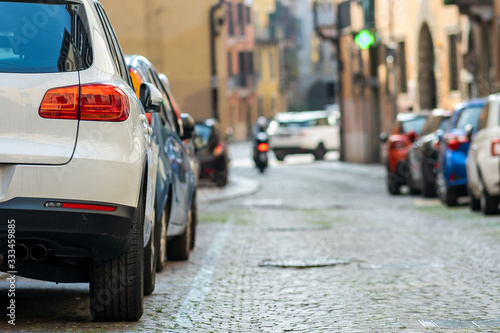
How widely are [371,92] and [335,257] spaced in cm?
3346

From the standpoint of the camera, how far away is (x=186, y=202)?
10859mm

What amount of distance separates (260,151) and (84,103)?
3200 centimetres

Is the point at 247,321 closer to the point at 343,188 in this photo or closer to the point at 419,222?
the point at 419,222

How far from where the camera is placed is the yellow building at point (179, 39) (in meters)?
37.5

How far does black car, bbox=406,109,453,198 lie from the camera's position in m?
21.3

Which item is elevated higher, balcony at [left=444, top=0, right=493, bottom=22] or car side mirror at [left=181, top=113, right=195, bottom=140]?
balcony at [left=444, top=0, right=493, bottom=22]

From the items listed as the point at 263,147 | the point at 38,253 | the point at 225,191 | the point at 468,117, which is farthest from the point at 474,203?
the point at 263,147

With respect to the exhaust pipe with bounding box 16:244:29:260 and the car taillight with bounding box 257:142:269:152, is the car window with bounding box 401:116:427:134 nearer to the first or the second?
the car taillight with bounding box 257:142:269:152

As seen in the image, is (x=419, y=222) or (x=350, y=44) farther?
(x=350, y=44)

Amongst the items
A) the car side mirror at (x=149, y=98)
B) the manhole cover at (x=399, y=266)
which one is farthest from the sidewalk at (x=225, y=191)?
the car side mirror at (x=149, y=98)

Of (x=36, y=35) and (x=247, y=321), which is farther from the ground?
(x=36, y=35)

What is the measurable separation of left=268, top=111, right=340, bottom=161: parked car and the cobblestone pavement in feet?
93.7

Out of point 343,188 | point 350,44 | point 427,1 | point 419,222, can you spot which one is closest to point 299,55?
point 350,44

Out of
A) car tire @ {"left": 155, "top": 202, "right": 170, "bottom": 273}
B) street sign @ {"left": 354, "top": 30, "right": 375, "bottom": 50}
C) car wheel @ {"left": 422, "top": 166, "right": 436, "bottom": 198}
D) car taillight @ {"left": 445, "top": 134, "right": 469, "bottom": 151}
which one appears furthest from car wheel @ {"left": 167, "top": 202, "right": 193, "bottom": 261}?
street sign @ {"left": 354, "top": 30, "right": 375, "bottom": 50}
